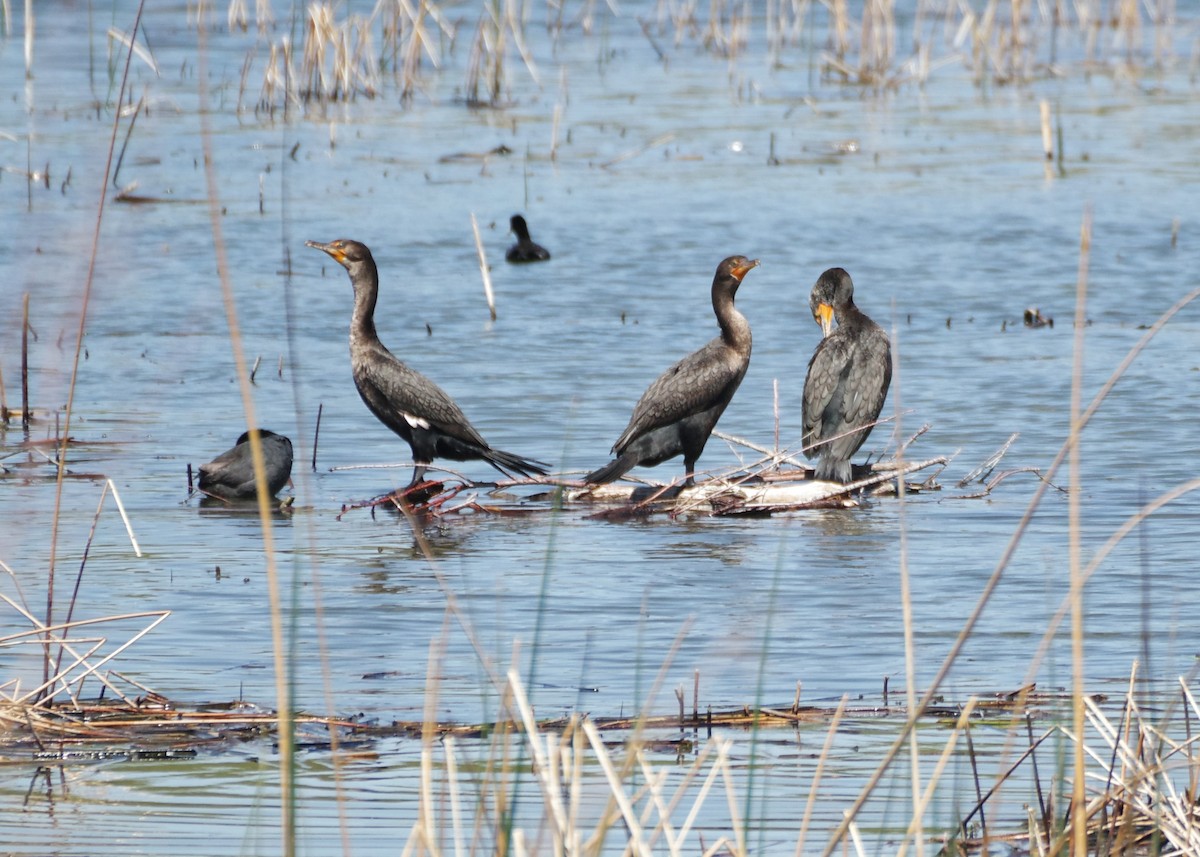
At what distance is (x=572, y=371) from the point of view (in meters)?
10.0

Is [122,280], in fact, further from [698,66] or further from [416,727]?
[698,66]

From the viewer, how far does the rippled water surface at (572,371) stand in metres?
4.75

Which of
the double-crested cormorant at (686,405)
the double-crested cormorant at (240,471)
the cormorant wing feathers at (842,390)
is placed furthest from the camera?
the cormorant wing feathers at (842,390)

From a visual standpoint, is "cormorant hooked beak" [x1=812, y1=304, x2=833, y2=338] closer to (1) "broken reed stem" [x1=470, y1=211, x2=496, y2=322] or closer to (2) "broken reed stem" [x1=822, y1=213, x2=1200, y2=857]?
(1) "broken reed stem" [x1=470, y1=211, x2=496, y2=322]

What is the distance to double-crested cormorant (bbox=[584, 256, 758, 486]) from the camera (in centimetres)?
766

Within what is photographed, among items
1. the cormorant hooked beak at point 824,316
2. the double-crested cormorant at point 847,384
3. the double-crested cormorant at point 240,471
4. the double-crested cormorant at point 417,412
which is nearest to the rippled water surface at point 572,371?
the double-crested cormorant at point 240,471

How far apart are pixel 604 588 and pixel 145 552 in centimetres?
156

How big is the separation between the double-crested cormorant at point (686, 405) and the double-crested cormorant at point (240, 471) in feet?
3.80

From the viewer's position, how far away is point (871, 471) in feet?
25.1

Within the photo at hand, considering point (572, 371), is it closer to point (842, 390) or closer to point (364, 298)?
point (364, 298)

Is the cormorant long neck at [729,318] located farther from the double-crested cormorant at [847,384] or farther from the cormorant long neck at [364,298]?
the cormorant long neck at [364,298]

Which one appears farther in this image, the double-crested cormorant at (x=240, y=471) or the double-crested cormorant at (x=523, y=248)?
the double-crested cormorant at (x=523, y=248)

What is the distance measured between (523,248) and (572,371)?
285cm

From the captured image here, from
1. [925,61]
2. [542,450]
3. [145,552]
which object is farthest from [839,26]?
[145,552]
